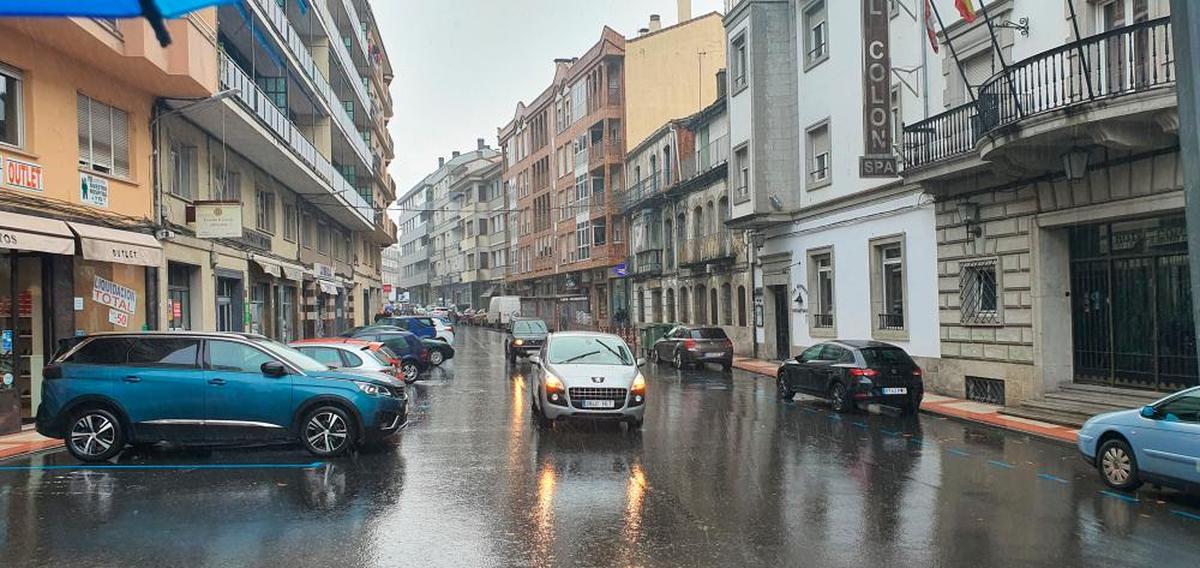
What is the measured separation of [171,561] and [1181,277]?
1429cm

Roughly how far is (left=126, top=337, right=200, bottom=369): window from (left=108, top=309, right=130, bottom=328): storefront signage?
5912mm

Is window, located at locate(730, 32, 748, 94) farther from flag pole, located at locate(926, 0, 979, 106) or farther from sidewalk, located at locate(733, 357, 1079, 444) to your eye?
sidewalk, located at locate(733, 357, 1079, 444)

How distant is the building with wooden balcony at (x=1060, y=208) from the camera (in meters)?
12.4

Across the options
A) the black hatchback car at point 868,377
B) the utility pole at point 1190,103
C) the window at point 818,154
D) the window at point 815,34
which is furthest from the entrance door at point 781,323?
the utility pole at point 1190,103

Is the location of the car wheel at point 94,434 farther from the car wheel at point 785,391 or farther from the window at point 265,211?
the window at point 265,211

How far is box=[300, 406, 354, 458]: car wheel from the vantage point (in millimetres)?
10469

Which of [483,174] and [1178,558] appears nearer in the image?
[1178,558]

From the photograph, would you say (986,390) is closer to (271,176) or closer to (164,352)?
(164,352)

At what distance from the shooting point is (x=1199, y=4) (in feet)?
17.2

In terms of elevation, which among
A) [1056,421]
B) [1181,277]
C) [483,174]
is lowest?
[1056,421]

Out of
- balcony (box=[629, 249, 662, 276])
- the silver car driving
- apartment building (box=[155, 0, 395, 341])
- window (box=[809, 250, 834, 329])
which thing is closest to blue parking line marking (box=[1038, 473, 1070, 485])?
the silver car driving

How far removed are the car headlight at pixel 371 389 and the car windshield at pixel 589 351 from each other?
124 inches

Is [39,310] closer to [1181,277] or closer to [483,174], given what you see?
[1181,277]

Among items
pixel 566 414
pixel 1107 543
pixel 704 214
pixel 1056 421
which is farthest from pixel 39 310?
pixel 704 214
